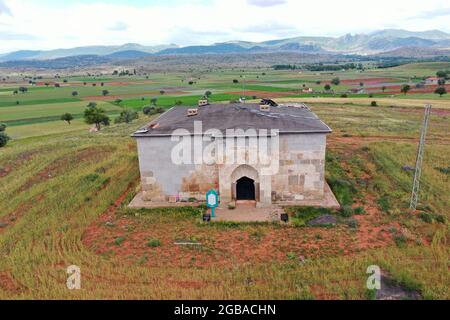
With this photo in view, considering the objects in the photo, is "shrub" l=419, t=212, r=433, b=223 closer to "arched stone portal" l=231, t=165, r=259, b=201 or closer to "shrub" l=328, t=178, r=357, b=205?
"shrub" l=328, t=178, r=357, b=205

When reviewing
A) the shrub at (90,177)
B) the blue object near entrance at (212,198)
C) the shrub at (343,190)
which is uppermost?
the blue object near entrance at (212,198)

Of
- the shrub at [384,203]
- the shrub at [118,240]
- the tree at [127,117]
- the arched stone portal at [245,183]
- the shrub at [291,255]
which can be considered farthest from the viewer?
the tree at [127,117]

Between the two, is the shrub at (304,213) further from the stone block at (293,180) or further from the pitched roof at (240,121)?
the pitched roof at (240,121)

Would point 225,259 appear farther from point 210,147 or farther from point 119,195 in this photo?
point 119,195

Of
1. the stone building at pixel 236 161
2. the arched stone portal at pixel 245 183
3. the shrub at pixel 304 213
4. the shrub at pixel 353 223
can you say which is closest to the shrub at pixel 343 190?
the stone building at pixel 236 161

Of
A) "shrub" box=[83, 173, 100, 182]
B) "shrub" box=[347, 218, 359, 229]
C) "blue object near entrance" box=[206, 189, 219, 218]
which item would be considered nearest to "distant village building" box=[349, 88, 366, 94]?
"shrub" box=[347, 218, 359, 229]

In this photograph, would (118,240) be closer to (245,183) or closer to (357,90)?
(245,183)
